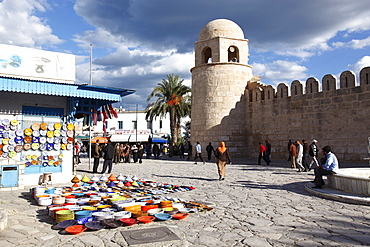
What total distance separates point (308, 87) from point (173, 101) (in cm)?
1474

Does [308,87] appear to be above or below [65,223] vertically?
above

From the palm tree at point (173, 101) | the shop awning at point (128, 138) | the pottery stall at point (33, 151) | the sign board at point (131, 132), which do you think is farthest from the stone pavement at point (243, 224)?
the sign board at point (131, 132)

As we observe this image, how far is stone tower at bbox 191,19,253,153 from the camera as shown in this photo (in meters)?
22.1

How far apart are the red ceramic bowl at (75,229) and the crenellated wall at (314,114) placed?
14590 millimetres

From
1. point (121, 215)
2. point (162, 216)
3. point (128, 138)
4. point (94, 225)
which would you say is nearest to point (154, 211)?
point (162, 216)

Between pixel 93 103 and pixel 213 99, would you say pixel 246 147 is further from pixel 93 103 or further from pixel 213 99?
pixel 93 103

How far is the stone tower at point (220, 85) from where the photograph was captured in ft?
72.5

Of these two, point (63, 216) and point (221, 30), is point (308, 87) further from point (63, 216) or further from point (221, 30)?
point (63, 216)

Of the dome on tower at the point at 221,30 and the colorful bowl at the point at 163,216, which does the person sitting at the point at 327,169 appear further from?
the dome on tower at the point at 221,30

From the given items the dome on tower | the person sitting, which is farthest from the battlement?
the person sitting

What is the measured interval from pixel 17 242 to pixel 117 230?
1.45 metres

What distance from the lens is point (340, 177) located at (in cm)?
809

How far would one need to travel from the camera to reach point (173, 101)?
30.5m

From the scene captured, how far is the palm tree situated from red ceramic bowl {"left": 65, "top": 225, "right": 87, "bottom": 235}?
2513 centimetres
